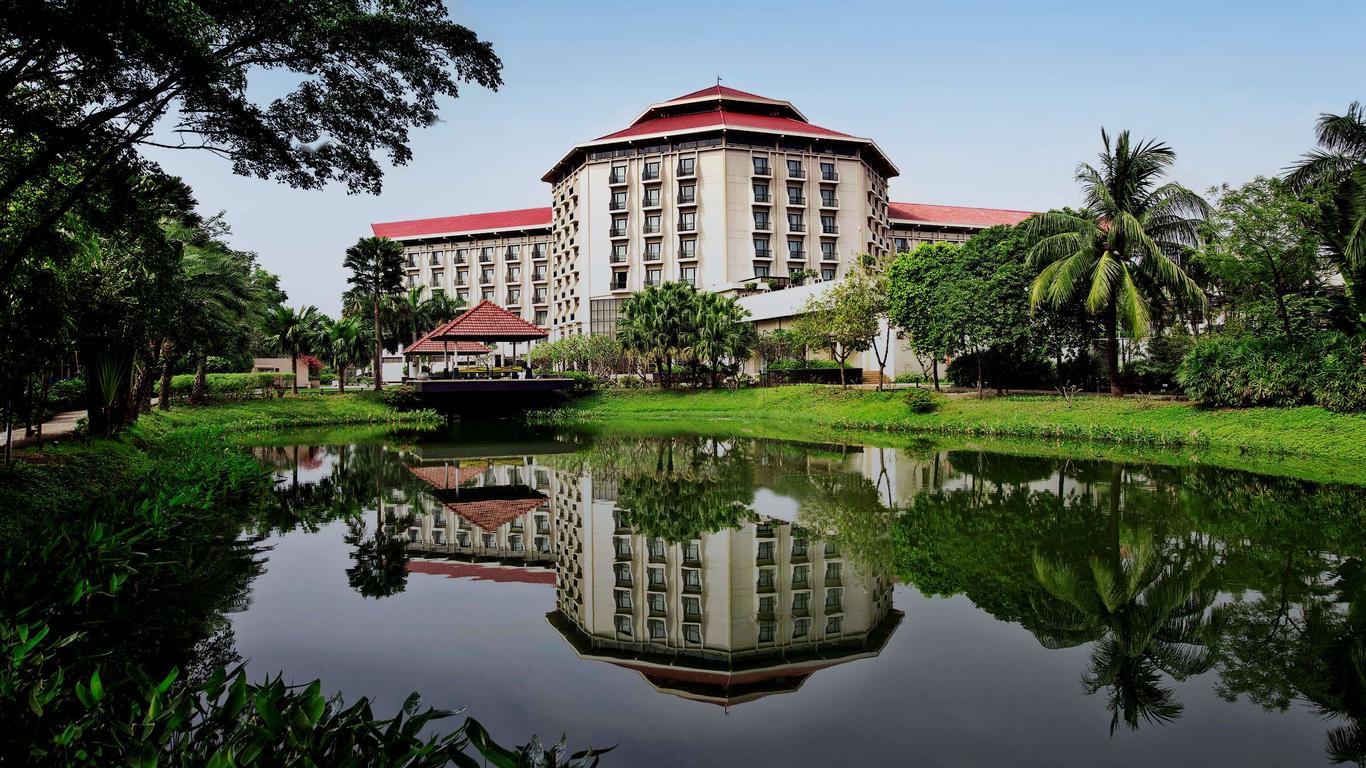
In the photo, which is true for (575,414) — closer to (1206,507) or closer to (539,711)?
(1206,507)

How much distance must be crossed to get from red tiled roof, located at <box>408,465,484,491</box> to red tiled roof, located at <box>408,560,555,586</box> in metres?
5.91

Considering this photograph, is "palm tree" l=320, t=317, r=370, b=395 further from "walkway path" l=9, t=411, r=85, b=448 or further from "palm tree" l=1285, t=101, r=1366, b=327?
"palm tree" l=1285, t=101, r=1366, b=327

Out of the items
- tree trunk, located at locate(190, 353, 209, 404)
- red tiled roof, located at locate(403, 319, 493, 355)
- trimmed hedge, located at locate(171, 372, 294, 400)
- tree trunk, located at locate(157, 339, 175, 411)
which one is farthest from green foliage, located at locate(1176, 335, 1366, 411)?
trimmed hedge, located at locate(171, 372, 294, 400)

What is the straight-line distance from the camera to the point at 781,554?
348 inches

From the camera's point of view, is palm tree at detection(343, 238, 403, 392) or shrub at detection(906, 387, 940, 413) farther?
palm tree at detection(343, 238, 403, 392)

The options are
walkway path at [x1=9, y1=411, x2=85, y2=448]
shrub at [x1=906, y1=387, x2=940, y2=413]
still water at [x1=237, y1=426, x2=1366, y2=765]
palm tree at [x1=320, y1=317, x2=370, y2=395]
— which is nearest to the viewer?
still water at [x1=237, y1=426, x2=1366, y2=765]

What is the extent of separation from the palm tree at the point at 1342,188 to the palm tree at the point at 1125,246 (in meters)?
4.46

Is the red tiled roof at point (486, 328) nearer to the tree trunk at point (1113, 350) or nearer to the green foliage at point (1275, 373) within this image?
the tree trunk at point (1113, 350)

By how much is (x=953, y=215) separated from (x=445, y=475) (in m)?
71.2

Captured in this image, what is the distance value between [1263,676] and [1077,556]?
325cm

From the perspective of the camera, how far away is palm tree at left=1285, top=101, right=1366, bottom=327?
55.7 feet

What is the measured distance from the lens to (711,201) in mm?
60719

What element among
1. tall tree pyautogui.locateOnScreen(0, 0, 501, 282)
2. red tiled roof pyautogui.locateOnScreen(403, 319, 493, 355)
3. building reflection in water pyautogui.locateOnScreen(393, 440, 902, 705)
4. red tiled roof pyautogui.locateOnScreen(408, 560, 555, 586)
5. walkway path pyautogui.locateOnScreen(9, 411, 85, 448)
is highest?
tall tree pyautogui.locateOnScreen(0, 0, 501, 282)

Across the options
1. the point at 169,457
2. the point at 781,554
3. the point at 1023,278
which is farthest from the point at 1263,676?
the point at 1023,278
